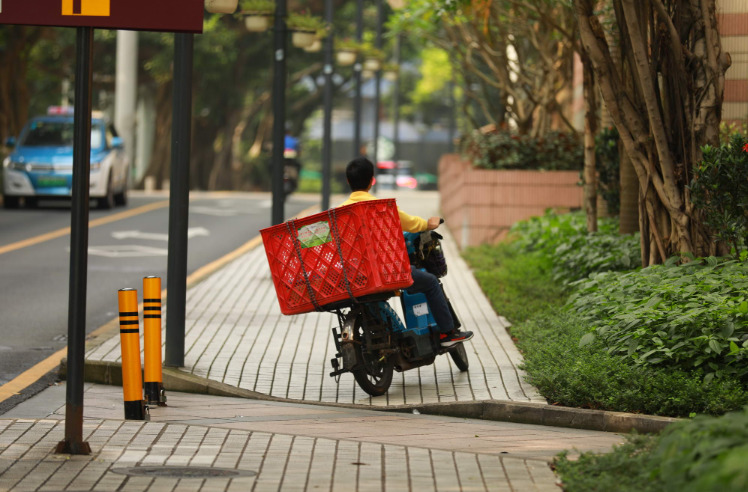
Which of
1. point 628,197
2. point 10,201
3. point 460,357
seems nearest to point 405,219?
→ point 460,357

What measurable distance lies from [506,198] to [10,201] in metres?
11.7

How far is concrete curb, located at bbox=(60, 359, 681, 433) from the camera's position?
7402 millimetres

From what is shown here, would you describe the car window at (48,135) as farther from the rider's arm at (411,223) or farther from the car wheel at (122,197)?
the rider's arm at (411,223)

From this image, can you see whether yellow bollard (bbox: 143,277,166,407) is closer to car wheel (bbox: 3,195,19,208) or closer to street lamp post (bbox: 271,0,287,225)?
street lamp post (bbox: 271,0,287,225)

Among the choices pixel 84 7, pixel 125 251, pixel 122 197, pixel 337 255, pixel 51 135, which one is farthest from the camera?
pixel 122 197

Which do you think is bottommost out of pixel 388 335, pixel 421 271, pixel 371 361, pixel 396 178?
pixel 396 178

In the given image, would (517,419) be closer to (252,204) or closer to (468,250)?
(468,250)

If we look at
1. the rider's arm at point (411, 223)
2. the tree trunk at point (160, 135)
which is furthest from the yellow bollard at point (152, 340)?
the tree trunk at point (160, 135)

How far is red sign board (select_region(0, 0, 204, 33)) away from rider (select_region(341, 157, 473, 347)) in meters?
2.07

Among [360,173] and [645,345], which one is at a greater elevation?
[360,173]

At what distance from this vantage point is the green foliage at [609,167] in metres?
15.5

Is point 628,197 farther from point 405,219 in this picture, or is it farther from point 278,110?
point 405,219

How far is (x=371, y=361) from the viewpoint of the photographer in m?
8.49

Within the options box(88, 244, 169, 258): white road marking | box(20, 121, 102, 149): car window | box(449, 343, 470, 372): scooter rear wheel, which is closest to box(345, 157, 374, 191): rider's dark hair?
box(449, 343, 470, 372): scooter rear wheel
